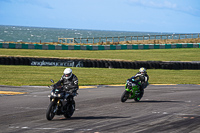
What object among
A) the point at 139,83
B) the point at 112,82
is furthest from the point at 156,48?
the point at 139,83

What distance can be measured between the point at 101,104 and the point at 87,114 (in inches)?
102

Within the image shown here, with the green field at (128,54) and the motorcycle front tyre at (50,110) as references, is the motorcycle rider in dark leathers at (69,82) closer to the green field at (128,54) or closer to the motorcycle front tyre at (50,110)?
the motorcycle front tyre at (50,110)

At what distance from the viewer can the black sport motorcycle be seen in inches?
386

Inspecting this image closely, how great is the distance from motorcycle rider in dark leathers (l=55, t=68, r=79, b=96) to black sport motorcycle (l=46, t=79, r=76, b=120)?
0.40ft

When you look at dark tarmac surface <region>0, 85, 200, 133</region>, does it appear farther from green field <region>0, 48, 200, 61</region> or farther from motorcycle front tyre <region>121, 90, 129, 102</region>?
green field <region>0, 48, 200, 61</region>

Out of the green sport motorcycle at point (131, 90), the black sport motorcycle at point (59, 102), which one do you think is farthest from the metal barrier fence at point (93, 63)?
the black sport motorcycle at point (59, 102)

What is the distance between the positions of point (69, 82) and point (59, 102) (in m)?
0.92

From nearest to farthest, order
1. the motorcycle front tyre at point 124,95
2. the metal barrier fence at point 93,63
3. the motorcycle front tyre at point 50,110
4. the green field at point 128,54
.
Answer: the motorcycle front tyre at point 50,110 < the motorcycle front tyre at point 124,95 < the metal barrier fence at point 93,63 < the green field at point 128,54

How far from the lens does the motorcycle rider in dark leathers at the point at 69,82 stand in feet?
34.8

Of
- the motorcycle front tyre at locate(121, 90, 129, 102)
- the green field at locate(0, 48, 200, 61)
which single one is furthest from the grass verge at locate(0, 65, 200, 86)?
the motorcycle front tyre at locate(121, 90, 129, 102)

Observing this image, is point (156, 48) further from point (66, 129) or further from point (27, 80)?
point (66, 129)

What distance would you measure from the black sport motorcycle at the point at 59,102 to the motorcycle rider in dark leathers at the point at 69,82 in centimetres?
12

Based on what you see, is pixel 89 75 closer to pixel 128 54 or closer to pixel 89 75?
pixel 89 75

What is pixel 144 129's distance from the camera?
8906mm
